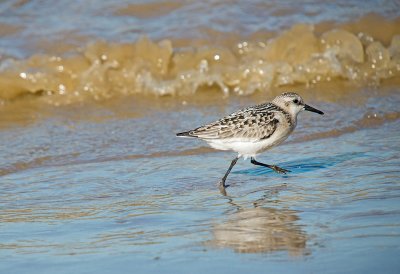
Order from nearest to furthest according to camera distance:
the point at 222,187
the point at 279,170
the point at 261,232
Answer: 1. the point at 261,232
2. the point at 222,187
3. the point at 279,170

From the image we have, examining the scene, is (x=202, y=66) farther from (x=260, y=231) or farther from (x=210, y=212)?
(x=260, y=231)

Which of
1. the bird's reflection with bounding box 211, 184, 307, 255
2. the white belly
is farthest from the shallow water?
the white belly

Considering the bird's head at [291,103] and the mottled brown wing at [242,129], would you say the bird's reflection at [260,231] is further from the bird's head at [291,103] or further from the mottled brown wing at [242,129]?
the bird's head at [291,103]

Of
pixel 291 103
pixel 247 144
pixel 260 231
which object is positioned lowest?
pixel 260 231

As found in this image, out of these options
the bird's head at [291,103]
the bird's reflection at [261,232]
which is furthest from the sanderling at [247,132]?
the bird's reflection at [261,232]

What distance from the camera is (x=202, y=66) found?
11.0 m

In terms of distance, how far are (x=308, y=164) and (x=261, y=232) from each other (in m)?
2.08

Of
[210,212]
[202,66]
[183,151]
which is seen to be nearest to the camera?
[210,212]

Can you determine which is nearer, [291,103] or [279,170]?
[279,170]

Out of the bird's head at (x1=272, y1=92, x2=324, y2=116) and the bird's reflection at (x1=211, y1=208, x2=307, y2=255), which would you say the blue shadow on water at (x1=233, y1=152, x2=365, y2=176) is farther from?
the bird's reflection at (x1=211, y1=208, x2=307, y2=255)

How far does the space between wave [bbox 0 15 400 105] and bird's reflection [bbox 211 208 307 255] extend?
4.83 meters

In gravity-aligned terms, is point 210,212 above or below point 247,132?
below

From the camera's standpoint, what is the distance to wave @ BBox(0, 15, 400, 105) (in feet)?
35.3

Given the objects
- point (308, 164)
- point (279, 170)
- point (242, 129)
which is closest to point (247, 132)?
point (242, 129)
